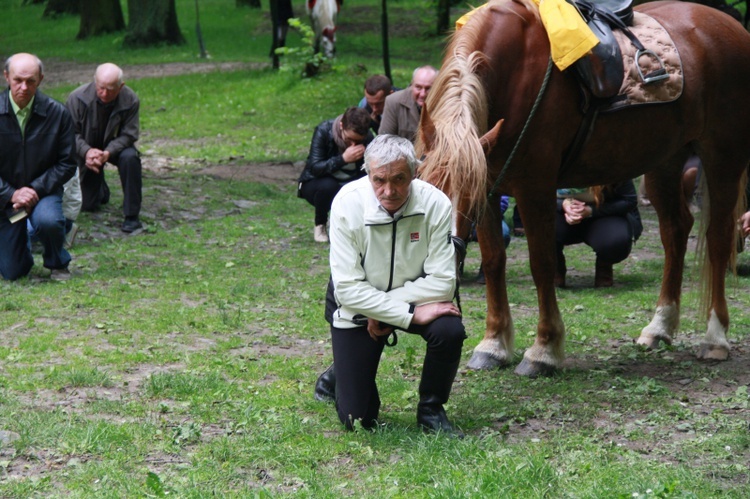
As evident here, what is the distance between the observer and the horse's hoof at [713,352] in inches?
230

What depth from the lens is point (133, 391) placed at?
16.5 ft

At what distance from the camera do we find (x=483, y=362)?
560 cm

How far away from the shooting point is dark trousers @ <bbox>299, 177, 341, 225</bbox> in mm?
9359

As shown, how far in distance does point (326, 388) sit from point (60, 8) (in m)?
28.5

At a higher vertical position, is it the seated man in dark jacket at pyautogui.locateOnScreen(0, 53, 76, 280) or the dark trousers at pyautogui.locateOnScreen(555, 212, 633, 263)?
the seated man in dark jacket at pyautogui.locateOnScreen(0, 53, 76, 280)

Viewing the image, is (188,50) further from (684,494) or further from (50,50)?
(684,494)

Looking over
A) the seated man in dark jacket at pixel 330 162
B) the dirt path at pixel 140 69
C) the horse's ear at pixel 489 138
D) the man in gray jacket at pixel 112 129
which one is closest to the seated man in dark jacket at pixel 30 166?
the man in gray jacket at pixel 112 129

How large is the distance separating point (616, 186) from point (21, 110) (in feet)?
15.7

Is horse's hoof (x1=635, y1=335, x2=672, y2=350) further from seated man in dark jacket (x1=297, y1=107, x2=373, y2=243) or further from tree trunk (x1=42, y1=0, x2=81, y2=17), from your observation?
tree trunk (x1=42, y1=0, x2=81, y2=17)

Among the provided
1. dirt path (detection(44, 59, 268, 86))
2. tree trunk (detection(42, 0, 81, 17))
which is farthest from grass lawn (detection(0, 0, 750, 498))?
tree trunk (detection(42, 0, 81, 17))

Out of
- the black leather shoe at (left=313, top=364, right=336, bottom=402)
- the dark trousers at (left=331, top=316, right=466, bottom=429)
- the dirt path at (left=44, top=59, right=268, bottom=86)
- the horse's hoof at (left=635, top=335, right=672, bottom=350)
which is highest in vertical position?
the dark trousers at (left=331, top=316, right=466, bottom=429)

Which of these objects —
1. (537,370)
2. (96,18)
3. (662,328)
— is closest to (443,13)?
(96,18)

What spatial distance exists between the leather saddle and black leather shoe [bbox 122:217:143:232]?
5.59m

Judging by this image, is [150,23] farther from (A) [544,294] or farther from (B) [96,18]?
(A) [544,294]
